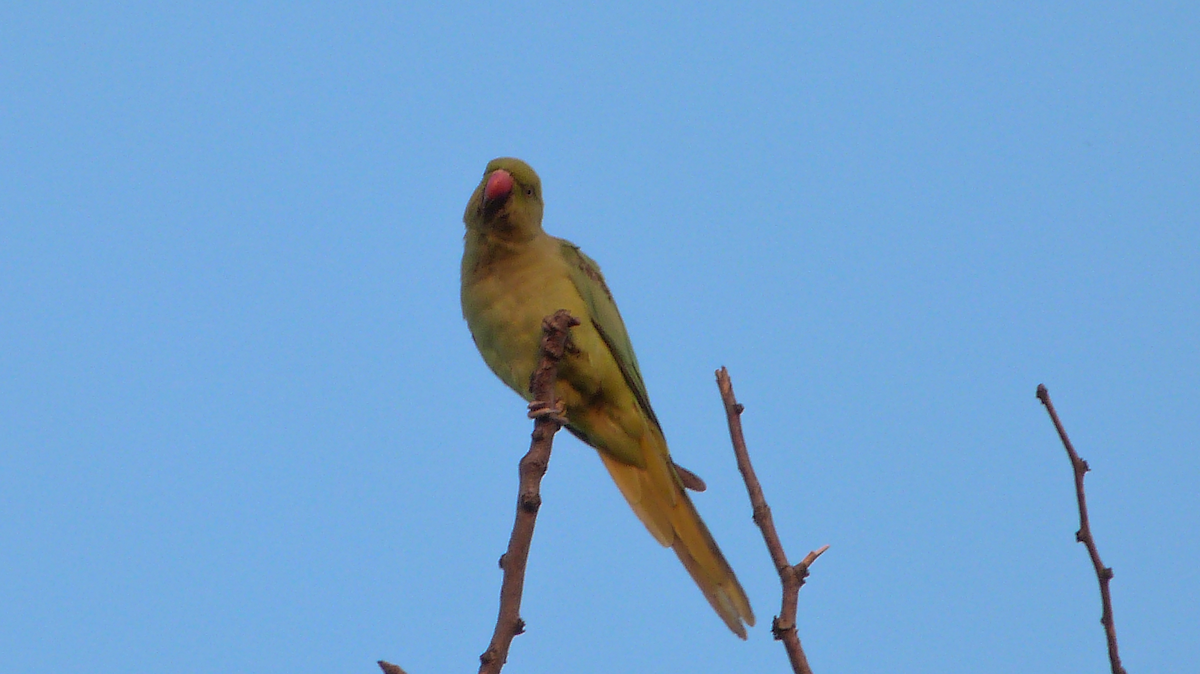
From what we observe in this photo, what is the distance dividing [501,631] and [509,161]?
2921 mm

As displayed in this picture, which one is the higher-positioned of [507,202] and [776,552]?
[507,202]

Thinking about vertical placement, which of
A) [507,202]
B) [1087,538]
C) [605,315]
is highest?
[507,202]

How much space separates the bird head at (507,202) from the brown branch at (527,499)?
56.4 inches

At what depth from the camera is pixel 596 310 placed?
4.73 m

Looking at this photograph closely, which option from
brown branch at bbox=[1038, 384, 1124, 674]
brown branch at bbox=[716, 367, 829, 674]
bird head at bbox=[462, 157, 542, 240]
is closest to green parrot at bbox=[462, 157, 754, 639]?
bird head at bbox=[462, 157, 542, 240]

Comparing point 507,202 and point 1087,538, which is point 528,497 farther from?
point 507,202

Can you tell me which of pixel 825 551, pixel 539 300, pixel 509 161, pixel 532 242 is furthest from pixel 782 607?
pixel 509 161

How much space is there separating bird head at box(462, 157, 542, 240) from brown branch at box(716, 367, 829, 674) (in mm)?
A: 1859

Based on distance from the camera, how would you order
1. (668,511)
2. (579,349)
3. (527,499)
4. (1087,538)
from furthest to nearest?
1. (668,511)
2. (579,349)
3. (527,499)
4. (1087,538)

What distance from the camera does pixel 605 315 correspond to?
4.80 meters

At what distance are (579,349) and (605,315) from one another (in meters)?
0.39

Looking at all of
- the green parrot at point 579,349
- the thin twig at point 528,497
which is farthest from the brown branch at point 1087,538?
the green parrot at point 579,349

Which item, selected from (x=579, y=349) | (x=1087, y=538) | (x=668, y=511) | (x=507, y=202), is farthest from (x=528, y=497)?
(x=668, y=511)

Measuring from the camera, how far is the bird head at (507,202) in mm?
4605
